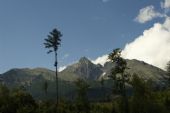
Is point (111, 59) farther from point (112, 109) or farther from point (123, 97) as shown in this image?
point (112, 109)

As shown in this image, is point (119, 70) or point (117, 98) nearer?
point (119, 70)

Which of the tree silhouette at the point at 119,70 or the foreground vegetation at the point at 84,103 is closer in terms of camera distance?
the tree silhouette at the point at 119,70

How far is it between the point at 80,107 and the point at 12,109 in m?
28.5

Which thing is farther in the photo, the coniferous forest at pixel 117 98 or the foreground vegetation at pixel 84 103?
the foreground vegetation at pixel 84 103

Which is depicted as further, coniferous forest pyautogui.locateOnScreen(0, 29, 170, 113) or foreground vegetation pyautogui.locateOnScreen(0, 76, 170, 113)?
foreground vegetation pyautogui.locateOnScreen(0, 76, 170, 113)

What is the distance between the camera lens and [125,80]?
3383 inches

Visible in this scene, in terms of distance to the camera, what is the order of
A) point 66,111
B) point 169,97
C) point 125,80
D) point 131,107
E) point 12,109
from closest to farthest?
1. point 125,80
2. point 131,107
3. point 12,109
4. point 66,111
5. point 169,97

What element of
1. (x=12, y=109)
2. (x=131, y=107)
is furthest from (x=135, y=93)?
(x=12, y=109)

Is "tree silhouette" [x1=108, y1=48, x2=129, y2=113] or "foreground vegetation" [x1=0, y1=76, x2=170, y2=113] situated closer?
"tree silhouette" [x1=108, y1=48, x2=129, y2=113]

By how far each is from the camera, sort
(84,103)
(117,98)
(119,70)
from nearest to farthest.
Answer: (119,70), (117,98), (84,103)

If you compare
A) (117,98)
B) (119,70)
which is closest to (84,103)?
(117,98)

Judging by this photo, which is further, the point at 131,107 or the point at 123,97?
the point at 131,107

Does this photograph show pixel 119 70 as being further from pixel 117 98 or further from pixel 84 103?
pixel 84 103

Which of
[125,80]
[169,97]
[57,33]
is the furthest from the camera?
[169,97]
